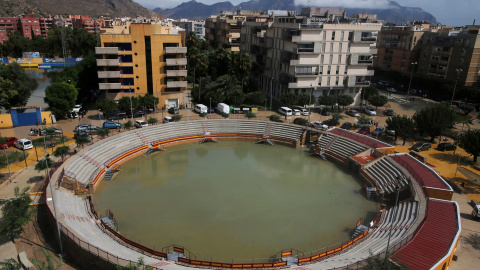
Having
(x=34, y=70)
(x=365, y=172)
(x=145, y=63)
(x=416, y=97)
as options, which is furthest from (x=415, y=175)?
(x=34, y=70)

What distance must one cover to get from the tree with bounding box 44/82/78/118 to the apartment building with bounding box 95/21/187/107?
582 centimetres

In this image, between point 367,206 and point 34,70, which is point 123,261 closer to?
point 367,206

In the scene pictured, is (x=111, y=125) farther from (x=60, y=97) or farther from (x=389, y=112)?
(x=389, y=112)

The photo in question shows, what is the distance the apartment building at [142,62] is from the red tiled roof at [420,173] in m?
38.5

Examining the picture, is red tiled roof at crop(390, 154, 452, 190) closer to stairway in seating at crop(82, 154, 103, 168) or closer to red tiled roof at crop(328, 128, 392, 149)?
red tiled roof at crop(328, 128, 392, 149)

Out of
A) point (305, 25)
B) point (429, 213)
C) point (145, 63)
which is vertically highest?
point (305, 25)

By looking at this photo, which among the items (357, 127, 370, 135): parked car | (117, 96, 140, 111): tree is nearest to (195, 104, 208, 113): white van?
(117, 96, 140, 111): tree

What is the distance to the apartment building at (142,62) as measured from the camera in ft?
185

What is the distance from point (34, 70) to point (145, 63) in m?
79.6

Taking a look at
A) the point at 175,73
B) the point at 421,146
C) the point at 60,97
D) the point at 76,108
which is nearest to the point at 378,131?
the point at 421,146

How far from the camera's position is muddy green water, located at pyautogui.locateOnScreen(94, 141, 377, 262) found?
1029 inches

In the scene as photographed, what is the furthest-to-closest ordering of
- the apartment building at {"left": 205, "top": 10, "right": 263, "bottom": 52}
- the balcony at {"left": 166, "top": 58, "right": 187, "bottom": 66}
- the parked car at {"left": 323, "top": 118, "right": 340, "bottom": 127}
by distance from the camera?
the apartment building at {"left": 205, "top": 10, "right": 263, "bottom": 52} < the balcony at {"left": 166, "top": 58, "right": 187, "bottom": 66} < the parked car at {"left": 323, "top": 118, "right": 340, "bottom": 127}

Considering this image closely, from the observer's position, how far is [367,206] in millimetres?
32125

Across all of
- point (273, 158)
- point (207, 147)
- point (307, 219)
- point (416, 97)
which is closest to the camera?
point (307, 219)
